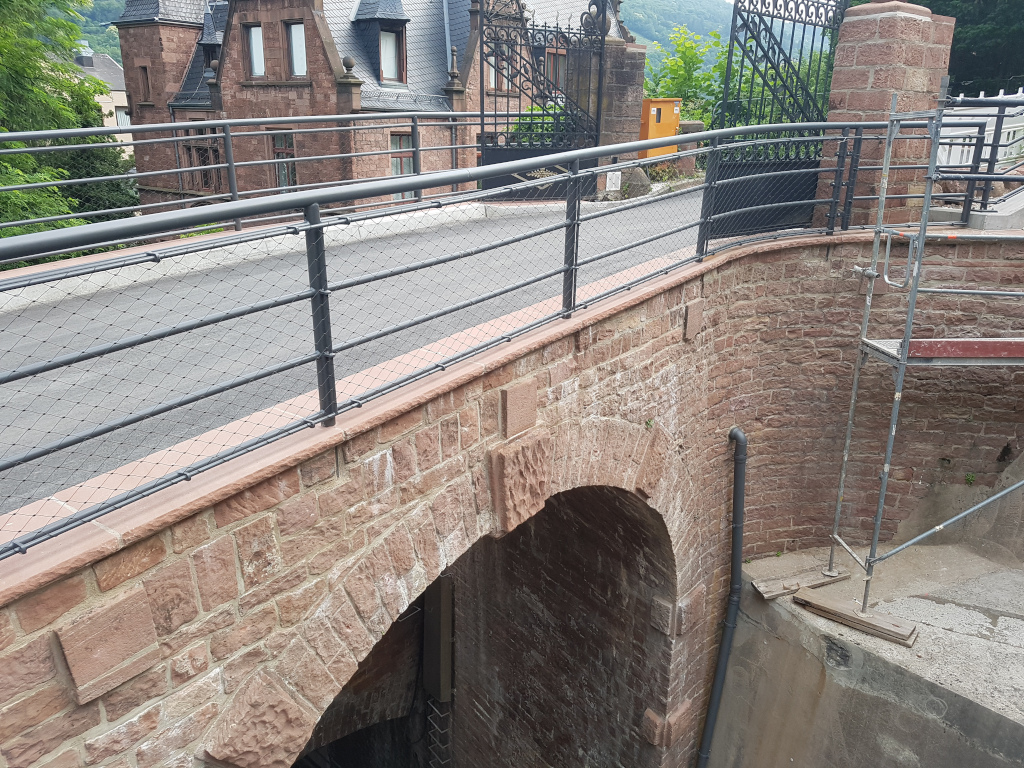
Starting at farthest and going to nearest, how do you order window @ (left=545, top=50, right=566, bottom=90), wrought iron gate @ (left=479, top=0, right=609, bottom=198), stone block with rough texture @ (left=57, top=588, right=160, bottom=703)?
window @ (left=545, top=50, right=566, bottom=90) < wrought iron gate @ (left=479, top=0, right=609, bottom=198) < stone block with rough texture @ (left=57, top=588, right=160, bottom=703)

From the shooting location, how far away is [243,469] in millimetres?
2713

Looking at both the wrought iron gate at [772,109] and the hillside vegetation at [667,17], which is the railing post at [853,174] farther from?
the hillside vegetation at [667,17]

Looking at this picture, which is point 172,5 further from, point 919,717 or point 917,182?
point 919,717

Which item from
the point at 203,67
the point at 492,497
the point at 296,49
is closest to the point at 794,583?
the point at 492,497

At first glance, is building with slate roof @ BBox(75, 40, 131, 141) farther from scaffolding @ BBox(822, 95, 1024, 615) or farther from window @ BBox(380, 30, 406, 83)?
scaffolding @ BBox(822, 95, 1024, 615)

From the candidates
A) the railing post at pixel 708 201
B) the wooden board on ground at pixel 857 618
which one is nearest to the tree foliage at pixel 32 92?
the railing post at pixel 708 201

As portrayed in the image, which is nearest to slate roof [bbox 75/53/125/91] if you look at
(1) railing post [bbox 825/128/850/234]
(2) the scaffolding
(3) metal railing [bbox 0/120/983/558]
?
(3) metal railing [bbox 0/120/983/558]

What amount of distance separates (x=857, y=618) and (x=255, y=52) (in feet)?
75.7

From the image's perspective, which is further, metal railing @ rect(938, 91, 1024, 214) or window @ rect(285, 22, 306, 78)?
window @ rect(285, 22, 306, 78)

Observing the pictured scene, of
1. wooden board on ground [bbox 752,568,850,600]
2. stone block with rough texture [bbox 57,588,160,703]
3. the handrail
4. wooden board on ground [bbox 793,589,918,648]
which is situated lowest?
wooden board on ground [bbox 752,568,850,600]

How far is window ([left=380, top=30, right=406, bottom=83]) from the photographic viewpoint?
22.6 metres

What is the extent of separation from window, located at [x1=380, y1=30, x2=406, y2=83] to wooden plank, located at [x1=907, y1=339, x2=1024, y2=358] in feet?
65.2

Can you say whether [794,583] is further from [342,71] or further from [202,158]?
[202,158]

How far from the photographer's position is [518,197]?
10.4 m
